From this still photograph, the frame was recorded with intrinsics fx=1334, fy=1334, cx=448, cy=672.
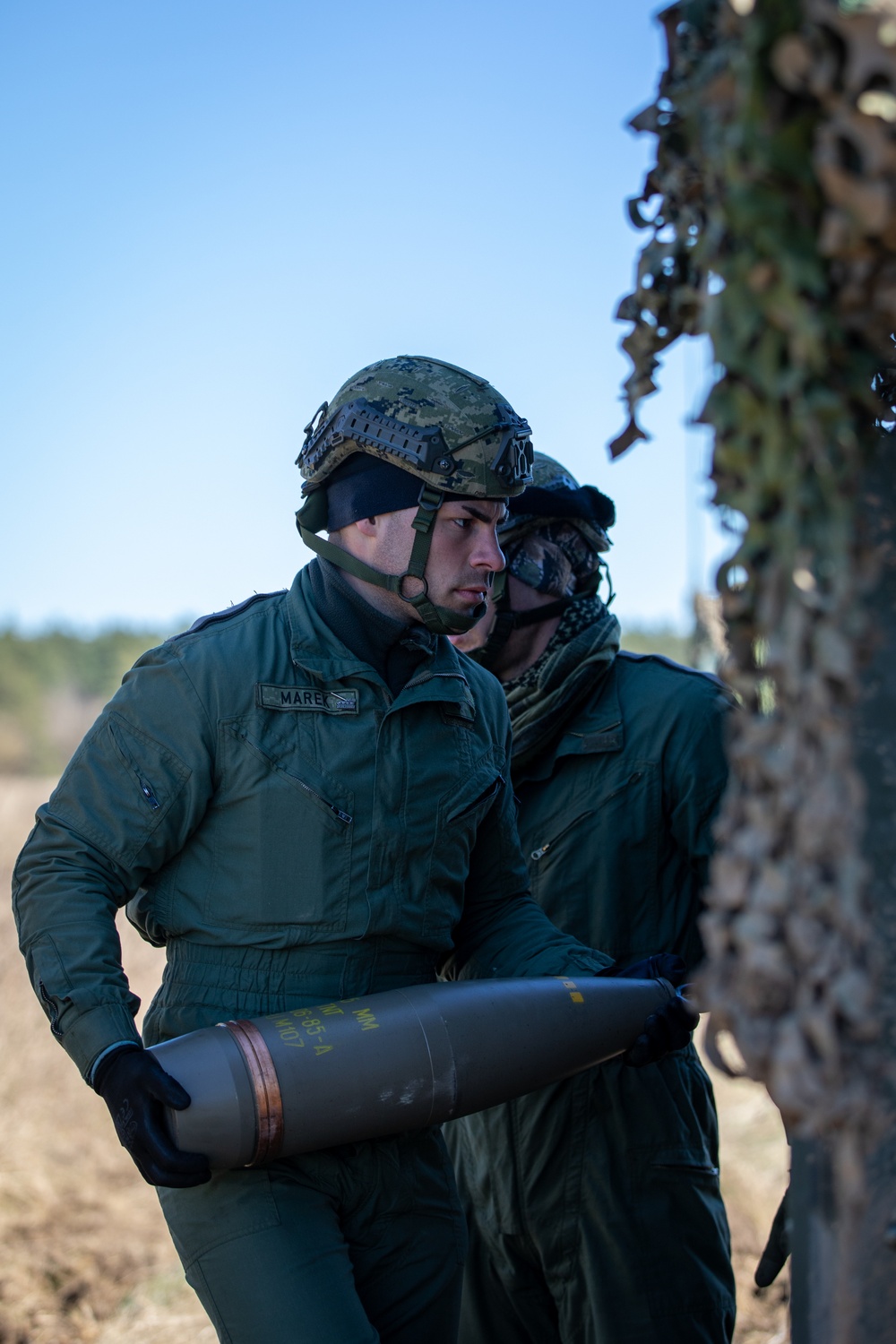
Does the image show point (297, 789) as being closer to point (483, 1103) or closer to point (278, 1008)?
point (278, 1008)

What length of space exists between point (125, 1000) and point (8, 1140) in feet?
19.8

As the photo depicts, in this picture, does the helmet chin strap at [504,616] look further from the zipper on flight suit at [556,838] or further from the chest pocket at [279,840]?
the chest pocket at [279,840]

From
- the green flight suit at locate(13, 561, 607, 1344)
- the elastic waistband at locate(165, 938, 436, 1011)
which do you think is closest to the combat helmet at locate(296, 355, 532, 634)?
the green flight suit at locate(13, 561, 607, 1344)

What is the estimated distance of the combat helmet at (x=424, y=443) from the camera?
11.3 ft

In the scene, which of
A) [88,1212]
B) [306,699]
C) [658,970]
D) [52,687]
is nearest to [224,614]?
[306,699]

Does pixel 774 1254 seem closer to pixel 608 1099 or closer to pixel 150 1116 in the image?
pixel 608 1099

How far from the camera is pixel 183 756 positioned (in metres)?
3.08

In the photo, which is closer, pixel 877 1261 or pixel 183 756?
pixel 877 1261

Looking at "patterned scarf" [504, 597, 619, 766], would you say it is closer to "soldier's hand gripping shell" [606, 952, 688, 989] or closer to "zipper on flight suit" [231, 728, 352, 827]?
"soldier's hand gripping shell" [606, 952, 688, 989]

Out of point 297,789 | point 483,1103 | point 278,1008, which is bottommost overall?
point 483,1103

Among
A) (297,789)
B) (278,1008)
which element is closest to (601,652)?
(297,789)

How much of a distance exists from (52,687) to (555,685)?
58.9m

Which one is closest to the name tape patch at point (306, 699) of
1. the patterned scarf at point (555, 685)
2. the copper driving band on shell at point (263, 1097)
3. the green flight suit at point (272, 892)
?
the green flight suit at point (272, 892)

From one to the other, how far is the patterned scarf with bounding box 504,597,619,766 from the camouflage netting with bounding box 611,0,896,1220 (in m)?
2.31
